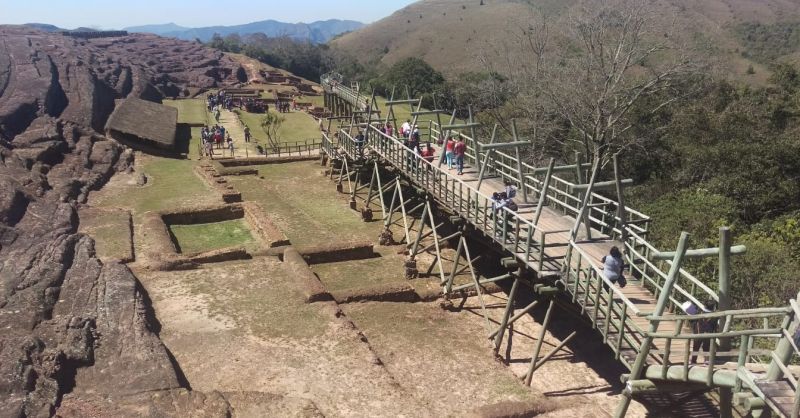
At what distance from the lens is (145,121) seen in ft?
120

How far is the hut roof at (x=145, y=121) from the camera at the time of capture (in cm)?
3356

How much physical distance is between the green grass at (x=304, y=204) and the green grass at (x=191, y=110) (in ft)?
55.6

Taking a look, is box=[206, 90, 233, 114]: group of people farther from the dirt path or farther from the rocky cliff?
the rocky cliff

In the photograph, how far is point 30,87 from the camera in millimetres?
34562

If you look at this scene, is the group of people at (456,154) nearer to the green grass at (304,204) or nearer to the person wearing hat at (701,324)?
the green grass at (304,204)

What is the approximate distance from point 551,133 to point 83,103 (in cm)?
2809

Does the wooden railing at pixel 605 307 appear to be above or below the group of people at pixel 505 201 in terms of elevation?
below

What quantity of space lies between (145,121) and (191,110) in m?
14.3

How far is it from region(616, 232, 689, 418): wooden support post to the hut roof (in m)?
30.1

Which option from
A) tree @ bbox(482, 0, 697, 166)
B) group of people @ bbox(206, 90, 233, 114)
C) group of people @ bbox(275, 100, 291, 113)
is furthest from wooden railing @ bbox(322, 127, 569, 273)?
group of people @ bbox(206, 90, 233, 114)

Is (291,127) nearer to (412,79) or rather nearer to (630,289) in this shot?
(412,79)

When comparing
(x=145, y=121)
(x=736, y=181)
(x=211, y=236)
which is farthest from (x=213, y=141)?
(x=736, y=181)

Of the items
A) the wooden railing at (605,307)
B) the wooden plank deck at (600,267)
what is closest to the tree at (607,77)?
the wooden plank deck at (600,267)

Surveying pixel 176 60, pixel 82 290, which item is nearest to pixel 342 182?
pixel 82 290
